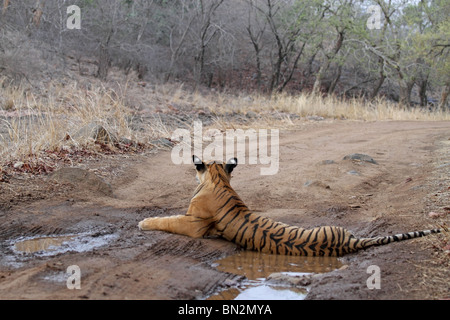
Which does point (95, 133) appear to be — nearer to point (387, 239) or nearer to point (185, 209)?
point (185, 209)

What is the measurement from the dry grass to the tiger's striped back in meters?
4.15

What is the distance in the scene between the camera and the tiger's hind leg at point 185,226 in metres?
5.54

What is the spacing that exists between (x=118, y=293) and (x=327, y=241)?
240 cm

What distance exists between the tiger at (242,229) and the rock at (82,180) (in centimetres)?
217

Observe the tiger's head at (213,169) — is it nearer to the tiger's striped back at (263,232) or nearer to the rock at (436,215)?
the tiger's striped back at (263,232)

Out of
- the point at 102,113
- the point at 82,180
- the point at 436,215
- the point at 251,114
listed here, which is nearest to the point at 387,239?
the point at 436,215

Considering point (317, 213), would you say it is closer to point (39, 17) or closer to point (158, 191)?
point (158, 191)

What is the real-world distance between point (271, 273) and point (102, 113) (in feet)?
26.0

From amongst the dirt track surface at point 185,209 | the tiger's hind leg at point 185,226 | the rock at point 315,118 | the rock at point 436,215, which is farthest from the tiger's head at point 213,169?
the rock at point 315,118

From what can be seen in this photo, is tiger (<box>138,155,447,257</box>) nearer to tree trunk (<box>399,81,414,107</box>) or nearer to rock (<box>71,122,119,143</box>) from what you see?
rock (<box>71,122,119,143</box>)

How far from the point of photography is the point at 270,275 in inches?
181

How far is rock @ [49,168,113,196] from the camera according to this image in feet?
24.8

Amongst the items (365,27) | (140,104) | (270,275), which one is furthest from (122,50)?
(270,275)

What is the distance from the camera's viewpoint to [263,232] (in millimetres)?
5371
